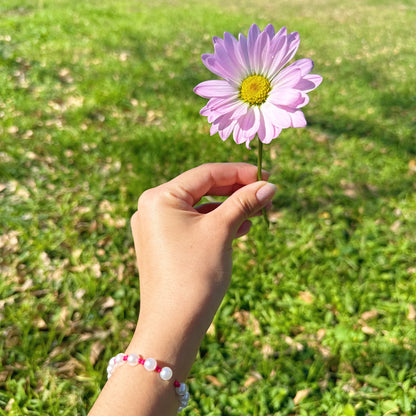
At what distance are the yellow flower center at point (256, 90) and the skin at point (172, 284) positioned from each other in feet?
1.21

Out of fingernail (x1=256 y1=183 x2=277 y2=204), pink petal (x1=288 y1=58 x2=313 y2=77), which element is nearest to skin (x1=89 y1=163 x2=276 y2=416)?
fingernail (x1=256 y1=183 x2=277 y2=204)

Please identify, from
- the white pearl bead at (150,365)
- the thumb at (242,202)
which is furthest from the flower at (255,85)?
the white pearl bead at (150,365)

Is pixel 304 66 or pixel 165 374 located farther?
pixel 165 374

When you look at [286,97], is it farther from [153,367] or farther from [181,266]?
[153,367]

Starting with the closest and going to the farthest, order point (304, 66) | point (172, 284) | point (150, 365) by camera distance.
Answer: point (304, 66)
point (150, 365)
point (172, 284)

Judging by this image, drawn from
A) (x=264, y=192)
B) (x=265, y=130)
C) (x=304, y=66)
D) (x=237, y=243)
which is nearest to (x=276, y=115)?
(x=265, y=130)

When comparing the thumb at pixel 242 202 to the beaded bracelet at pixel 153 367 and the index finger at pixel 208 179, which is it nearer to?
the index finger at pixel 208 179

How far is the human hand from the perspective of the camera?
1341 millimetres

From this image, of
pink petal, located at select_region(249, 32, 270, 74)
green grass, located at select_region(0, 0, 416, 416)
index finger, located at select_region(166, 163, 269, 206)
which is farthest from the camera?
green grass, located at select_region(0, 0, 416, 416)

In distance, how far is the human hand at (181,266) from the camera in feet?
4.40

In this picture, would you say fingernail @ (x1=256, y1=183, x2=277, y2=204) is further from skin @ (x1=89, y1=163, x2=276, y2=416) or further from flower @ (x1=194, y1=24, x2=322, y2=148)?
flower @ (x1=194, y1=24, x2=322, y2=148)

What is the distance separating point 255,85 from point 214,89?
15 centimetres

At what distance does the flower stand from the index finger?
0.47m

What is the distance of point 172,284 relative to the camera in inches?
55.1
